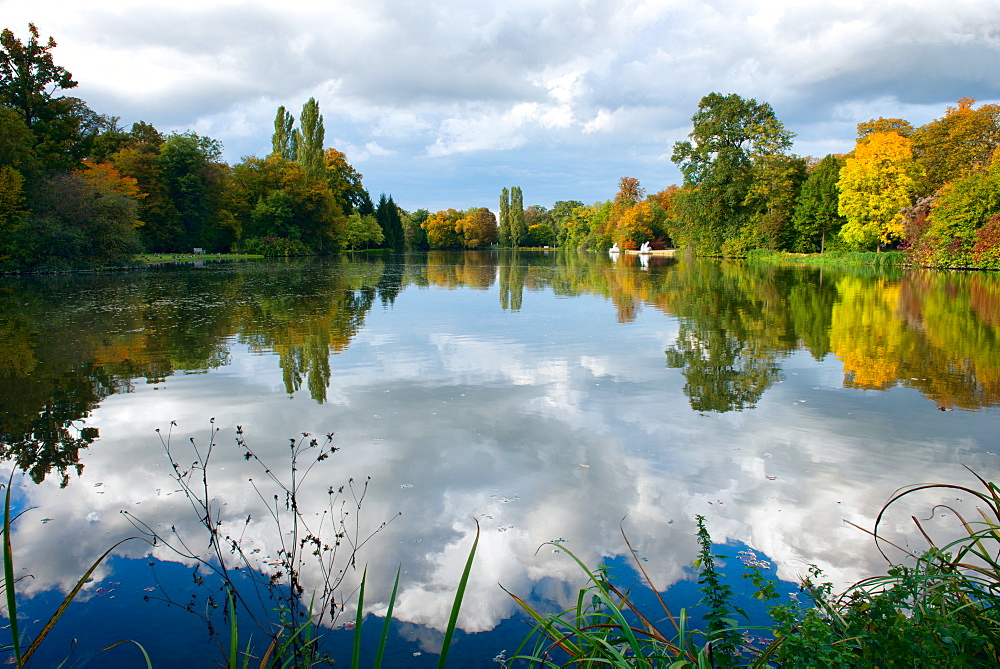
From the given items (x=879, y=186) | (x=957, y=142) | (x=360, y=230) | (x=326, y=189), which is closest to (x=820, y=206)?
(x=879, y=186)

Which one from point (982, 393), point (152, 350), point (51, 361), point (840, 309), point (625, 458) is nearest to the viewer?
point (625, 458)

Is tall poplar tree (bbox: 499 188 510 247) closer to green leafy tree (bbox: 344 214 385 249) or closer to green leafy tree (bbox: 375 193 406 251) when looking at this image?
green leafy tree (bbox: 375 193 406 251)

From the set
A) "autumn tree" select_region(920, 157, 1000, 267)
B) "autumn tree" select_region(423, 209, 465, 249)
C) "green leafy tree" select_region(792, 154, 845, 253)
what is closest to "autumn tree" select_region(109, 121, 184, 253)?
"green leafy tree" select_region(792, 154, 845, 253)

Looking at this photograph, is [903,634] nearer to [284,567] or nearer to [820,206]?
[284,567]

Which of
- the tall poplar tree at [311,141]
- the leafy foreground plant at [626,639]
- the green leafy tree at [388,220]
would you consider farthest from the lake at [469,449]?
the green leafy tree at [388,220]

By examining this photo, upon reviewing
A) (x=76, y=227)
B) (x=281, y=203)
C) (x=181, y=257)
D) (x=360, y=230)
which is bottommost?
(x=181, y=257)

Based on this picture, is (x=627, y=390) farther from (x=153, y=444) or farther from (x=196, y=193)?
(x=196, y=193)

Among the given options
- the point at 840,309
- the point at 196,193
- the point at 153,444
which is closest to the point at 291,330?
the point at 153,444

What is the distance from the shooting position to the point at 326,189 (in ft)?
191

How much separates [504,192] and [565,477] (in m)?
110

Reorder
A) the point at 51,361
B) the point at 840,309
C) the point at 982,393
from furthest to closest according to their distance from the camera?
the point at 840,309
the point at 51,361
the point at 982,393

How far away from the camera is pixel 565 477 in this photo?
4938mm

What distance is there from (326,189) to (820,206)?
41448 mm

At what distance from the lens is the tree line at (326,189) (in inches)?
1134
